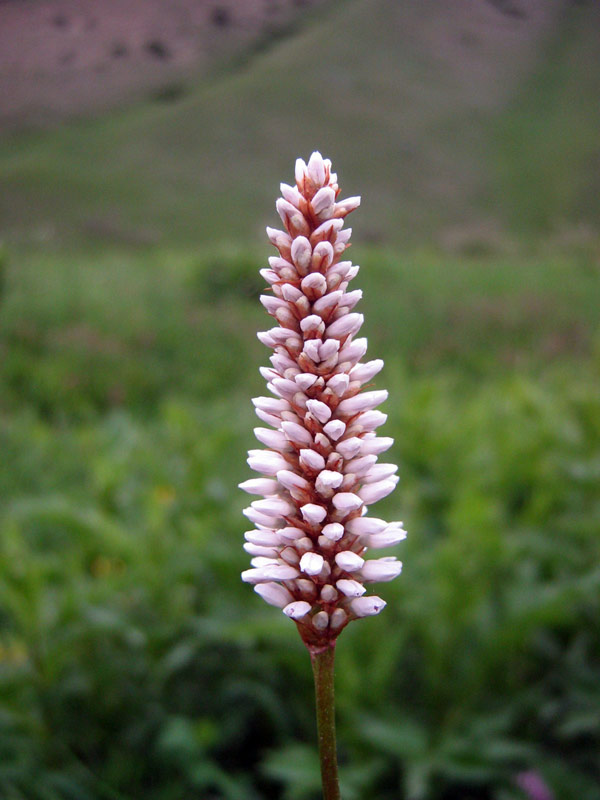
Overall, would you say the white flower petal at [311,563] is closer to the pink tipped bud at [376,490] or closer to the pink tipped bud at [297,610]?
the pink tipped bud at [297,610]

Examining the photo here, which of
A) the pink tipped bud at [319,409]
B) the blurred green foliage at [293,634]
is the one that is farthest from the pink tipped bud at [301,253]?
the blurred green foliage at [293,634]

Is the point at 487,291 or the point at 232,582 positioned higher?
the point at 487,291

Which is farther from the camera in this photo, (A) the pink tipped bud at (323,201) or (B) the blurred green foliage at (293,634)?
(B) the blurred green foliage at (293,634)

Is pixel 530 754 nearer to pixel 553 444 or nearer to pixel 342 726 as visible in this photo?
pixel 342 726

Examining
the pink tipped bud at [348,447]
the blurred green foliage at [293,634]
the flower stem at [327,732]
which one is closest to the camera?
the flower stem at [327,732]

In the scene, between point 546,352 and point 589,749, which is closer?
point 589,749

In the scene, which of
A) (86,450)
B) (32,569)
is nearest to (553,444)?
(32,569)

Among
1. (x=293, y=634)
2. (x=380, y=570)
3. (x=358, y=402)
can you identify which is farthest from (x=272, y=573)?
(x=293, y=634)
